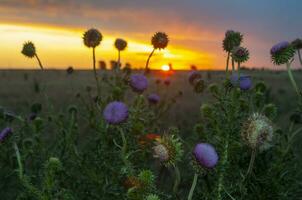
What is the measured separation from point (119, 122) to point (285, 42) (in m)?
1.65

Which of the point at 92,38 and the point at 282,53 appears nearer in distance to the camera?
the point at 282,53

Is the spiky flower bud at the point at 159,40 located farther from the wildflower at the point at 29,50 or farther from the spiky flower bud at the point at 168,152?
the spiky flower bud at the point at 168,152

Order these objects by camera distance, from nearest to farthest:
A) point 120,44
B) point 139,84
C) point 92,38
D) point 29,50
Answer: point 139,84 → point 29,50 → point 92,38 → point 120,44

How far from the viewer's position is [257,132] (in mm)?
3088

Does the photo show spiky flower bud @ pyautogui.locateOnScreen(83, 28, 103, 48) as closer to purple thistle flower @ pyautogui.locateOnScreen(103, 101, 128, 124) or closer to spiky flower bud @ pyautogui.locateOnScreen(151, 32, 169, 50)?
spiky flower bud @ pyautogui.locateOnScreen(151, 32, 169, 50)

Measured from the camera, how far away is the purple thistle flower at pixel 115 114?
3.89 m

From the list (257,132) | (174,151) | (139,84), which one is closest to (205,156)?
(174,151)

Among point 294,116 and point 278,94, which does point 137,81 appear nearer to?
point 294,116

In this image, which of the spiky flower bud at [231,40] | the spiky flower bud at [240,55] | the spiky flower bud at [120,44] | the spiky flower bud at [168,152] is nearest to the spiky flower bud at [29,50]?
the spiky flower bud at [120,44]

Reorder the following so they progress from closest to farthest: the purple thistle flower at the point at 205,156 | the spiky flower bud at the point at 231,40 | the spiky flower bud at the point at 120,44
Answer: the purple thistle flower at the point at 205,156 < the spiky flower bud at the point at 231,40 < the spiky flower bud at the point at 120,44

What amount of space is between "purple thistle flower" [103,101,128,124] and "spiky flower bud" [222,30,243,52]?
153 cm

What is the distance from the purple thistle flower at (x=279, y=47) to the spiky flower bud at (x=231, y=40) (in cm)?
45

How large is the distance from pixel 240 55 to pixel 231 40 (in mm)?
509

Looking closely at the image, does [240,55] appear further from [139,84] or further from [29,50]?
[29,50]
